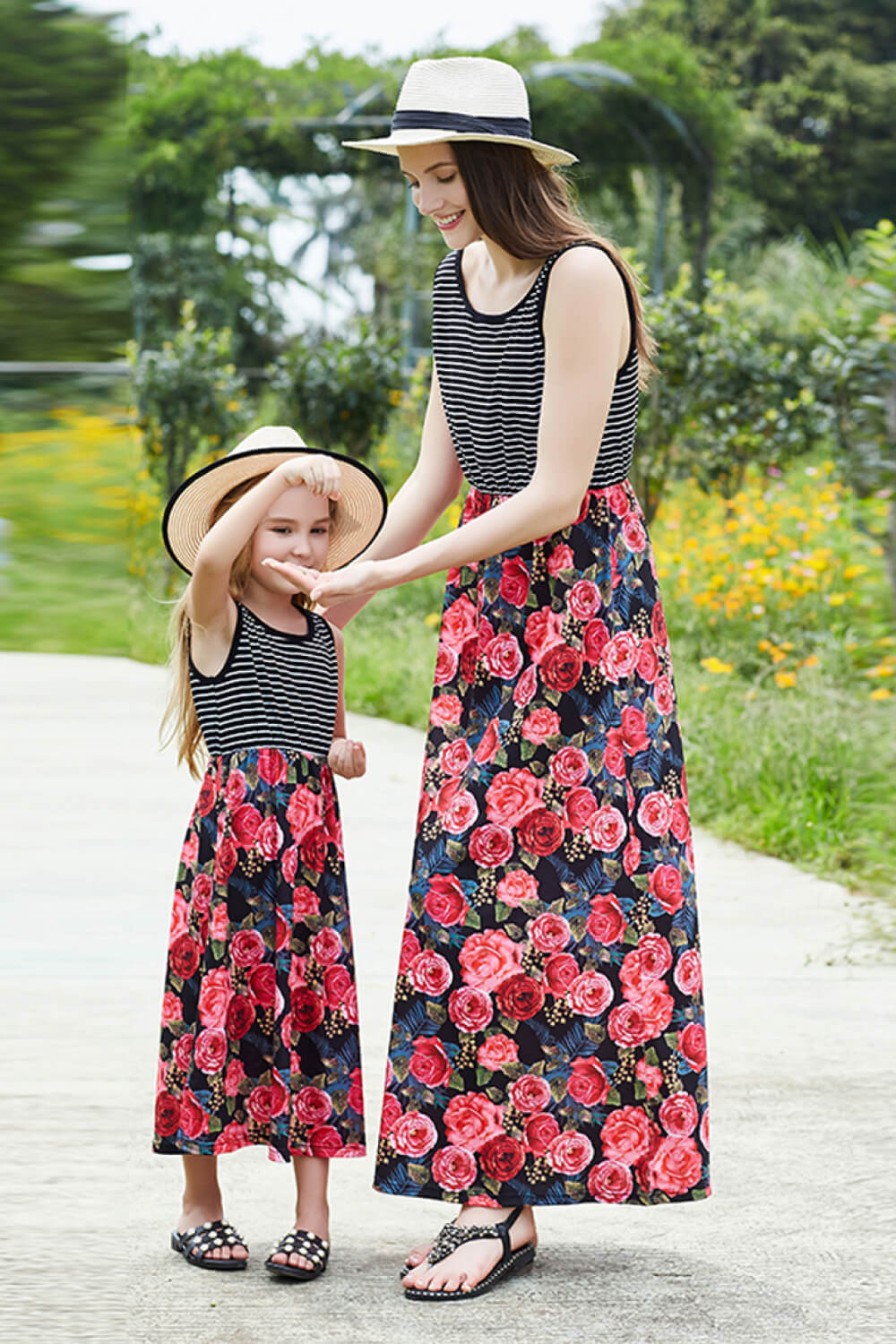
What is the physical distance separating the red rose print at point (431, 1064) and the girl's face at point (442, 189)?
3.44ft

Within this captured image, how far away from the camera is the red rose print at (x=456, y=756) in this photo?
2.34 meters

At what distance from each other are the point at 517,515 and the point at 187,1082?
33.9 inches

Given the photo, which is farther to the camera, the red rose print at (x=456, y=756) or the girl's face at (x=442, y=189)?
the red rose print at (x=456, y=756)

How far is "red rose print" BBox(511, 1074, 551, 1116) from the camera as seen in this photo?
2.30m

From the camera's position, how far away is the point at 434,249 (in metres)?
10.2

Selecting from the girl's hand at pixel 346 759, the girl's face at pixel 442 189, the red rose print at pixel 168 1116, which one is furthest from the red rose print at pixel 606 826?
the girl's face at pixel 442 189

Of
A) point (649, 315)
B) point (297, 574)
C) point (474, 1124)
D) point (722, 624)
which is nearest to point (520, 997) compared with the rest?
point (474, 1124)

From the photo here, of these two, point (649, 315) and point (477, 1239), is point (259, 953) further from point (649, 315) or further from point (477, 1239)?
point (649, 315)

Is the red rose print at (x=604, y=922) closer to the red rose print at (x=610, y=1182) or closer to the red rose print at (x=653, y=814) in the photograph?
the red rose print at (x=653, y=814)

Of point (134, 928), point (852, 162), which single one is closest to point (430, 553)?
point (134, 928)

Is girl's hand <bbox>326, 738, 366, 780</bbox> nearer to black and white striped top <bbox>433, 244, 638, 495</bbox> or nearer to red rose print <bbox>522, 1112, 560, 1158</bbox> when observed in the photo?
black and white striped top <bbox>433, 244, 638, 495</bbox>

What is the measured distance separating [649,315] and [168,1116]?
603 centimetres

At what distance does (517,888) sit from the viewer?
2.29 metres

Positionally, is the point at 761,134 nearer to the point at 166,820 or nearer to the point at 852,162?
the point at 852,162
